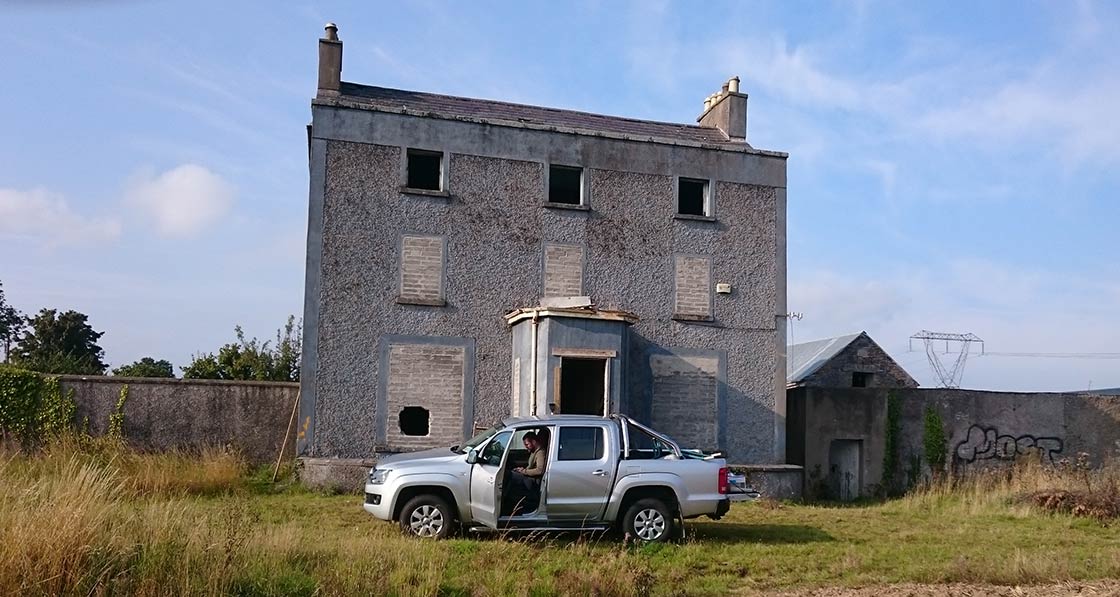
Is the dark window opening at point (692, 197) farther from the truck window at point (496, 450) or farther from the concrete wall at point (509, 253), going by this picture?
the truck window at point (496, 450)

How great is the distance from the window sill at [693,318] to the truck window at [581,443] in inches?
310

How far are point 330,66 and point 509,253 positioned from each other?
5230 mm

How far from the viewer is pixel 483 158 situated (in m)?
19.5

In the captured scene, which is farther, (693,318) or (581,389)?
(581,389)

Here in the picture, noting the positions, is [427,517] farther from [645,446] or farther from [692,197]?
[692,197]

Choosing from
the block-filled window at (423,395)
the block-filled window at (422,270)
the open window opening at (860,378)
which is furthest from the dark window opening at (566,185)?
the open window opening at (860,378)

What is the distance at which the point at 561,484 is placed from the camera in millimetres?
12227

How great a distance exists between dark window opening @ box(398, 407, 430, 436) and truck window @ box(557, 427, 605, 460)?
6817 millimetres

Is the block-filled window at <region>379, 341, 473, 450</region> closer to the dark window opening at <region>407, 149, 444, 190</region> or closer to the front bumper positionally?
the dark window opening at <region>407, 149, 444, 190</region>

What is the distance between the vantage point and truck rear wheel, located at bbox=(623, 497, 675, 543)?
12.3 m

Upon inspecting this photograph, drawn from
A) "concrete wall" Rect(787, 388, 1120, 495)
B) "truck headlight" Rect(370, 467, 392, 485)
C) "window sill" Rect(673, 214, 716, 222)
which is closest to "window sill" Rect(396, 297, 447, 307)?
"window sill" Rect(673, 214, 716, 222)

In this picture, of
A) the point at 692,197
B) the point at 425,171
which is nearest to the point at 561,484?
the point at 425,171

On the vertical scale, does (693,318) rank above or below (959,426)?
above

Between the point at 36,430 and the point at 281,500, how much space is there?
549 centimetres
